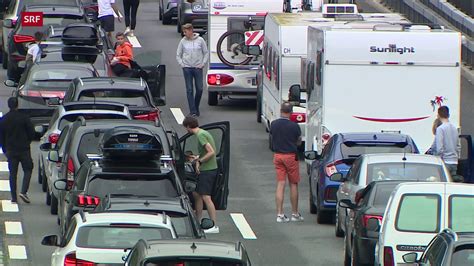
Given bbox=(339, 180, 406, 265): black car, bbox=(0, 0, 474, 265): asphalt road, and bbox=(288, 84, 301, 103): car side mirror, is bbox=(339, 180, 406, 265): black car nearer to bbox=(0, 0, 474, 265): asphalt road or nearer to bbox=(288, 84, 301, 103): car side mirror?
bbox=(0, 0, 474, 265): asphalt road

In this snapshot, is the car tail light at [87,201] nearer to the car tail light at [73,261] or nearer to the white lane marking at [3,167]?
the car tail light at [73,261]

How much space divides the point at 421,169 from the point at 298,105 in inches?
328

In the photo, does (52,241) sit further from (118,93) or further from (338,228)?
(118,93)

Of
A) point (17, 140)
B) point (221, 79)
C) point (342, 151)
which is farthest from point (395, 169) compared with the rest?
point (221, 79)

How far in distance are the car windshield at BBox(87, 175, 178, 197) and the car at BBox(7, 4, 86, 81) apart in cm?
1680

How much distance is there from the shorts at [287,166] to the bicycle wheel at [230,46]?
1031 cm

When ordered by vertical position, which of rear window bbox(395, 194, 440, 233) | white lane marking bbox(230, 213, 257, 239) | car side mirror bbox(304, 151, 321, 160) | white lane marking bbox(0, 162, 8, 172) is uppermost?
rear window bbox(395, 194, 440, 233)

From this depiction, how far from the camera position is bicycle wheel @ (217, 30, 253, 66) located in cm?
3431

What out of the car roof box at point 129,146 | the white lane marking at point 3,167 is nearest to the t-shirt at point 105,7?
the white lane marking at point 3,167

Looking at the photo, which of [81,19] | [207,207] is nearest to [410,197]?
[207,207]

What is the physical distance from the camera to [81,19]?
3738 centimetres

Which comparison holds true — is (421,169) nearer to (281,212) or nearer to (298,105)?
(281,212)

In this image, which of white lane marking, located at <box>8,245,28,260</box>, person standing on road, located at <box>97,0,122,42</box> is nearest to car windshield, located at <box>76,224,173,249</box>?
white lane marking, located at <box>8,245,28,260</box>

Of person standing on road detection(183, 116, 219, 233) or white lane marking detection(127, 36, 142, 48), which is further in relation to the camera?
white lane marking detection(127, 36, 142, 48)
